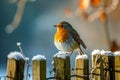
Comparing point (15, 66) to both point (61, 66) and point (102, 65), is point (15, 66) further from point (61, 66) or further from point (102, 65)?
point (102, 65)

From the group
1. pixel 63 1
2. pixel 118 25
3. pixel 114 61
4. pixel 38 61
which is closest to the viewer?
pixel 38 61

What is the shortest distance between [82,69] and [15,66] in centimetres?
53

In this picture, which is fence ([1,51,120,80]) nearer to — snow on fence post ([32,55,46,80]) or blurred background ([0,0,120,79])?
snow on fence post ([32,55,46,80])

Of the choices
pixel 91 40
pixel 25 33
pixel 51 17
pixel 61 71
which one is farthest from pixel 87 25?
pixel 61 71

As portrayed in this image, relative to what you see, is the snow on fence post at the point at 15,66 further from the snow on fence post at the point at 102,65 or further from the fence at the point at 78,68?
the snow on fence post at the point at 102,65

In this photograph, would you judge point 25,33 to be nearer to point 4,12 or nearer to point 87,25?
point 4,12

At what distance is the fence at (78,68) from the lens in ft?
8.82

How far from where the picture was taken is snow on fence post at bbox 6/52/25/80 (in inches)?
105

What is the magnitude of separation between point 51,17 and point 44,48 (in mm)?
573

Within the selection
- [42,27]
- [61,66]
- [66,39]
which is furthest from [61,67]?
[42,27]

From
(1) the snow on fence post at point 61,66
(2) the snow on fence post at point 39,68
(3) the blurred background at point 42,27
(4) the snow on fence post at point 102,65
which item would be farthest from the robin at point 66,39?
(3) the blurred background at point 42,27

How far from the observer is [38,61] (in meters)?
2.76

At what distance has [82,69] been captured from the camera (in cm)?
303

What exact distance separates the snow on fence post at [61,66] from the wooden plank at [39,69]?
12 centimetres
